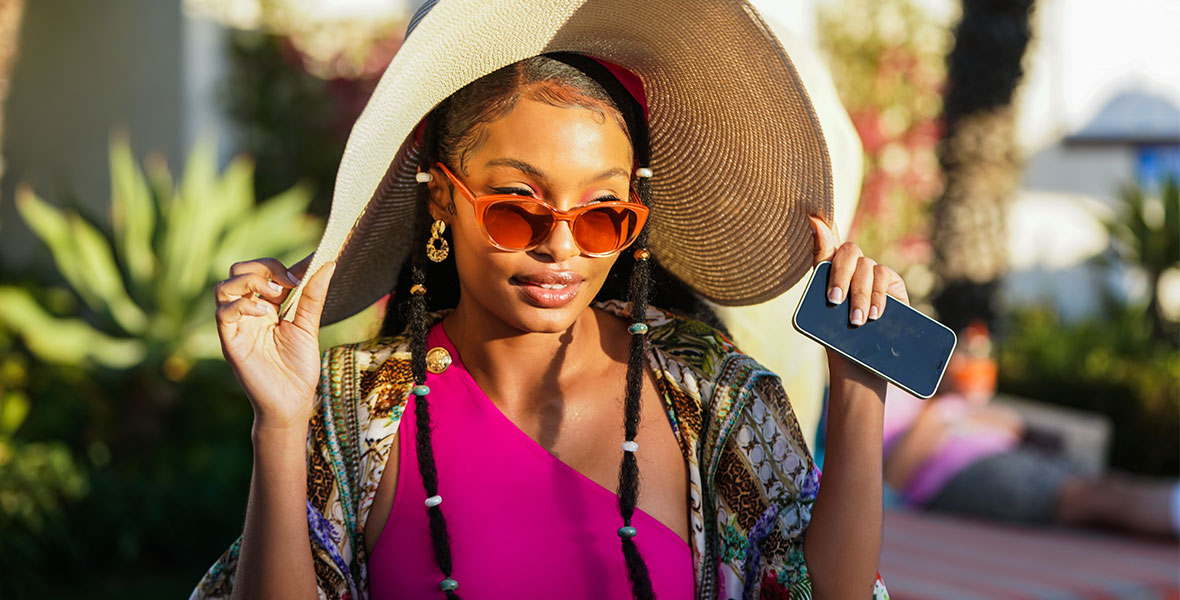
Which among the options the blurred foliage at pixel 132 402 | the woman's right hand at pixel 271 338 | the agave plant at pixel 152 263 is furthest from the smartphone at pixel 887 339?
the agave plant at pixel 152 263

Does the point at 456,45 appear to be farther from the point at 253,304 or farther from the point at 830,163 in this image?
the point at 830,163

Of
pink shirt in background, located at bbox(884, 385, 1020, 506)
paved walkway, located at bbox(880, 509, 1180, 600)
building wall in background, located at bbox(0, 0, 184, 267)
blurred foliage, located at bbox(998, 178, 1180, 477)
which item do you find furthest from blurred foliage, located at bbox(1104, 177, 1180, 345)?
building wall in background, located at bbox(0, 0, 184, 267)

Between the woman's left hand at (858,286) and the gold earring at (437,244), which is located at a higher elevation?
the gold earring at (437,244)

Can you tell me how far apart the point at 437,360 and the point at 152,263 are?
216 inches

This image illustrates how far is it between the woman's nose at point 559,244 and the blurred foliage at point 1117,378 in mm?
7301

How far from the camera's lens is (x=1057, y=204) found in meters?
15.7

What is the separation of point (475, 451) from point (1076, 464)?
617 cm

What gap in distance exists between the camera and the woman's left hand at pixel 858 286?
1.79 meters

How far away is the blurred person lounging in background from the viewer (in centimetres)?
586

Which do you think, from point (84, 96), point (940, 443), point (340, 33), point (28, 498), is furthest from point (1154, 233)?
point (84, 96)

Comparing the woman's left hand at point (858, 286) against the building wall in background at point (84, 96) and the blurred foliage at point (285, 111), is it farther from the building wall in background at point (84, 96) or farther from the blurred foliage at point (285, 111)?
the building wall in background at point (84, 96)

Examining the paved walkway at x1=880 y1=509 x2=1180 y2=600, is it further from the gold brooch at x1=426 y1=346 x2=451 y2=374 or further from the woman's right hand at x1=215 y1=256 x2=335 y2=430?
the woman's right hand at x1=215 y1=256 x2=335 y2=430

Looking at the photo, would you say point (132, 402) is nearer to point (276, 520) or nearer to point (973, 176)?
point (276, 520)

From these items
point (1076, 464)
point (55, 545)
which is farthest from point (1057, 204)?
point (55, 545)
